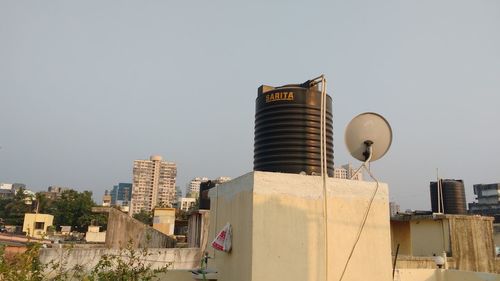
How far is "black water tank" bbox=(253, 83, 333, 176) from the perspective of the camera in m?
7.31

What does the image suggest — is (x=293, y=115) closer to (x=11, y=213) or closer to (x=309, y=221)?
(x=309, y=221)

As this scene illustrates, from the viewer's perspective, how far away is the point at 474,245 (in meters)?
15.0

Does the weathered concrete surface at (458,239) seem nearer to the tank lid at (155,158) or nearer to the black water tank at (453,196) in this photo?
the black water tank at (453,196)

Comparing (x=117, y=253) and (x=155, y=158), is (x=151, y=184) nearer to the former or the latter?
(x=155, y=158)

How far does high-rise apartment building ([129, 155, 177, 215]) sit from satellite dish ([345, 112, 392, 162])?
14895cm

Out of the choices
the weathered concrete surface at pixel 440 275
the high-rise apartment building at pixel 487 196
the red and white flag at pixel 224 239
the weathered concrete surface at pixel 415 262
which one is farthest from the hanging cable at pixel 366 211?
the high-rise apartment building at pixel 487 196

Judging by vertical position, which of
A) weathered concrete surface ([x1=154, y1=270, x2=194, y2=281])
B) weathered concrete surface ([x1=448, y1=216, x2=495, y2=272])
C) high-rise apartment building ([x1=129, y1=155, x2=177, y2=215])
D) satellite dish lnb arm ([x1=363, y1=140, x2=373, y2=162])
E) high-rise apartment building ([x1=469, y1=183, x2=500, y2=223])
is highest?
high-rise apartment building ([x1=129, y1=155, x2=177, y2=215])

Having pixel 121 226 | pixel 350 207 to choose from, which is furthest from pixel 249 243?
pixel 121 226

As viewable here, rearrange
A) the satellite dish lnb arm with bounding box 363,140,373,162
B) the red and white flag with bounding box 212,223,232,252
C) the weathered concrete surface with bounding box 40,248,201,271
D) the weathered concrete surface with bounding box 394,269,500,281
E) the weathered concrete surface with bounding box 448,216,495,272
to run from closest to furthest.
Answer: the red and white flag with bounding box 212,223,232,252 → the satellite dish lnb arm with bounding box 363,140,373,162 → the weathered concrete surface with bounding box 394,269,500,281 → the weathered concrete surface with bounding box 40,248,201,271 → the weathered concrete surface with bounding box 448,216,495,272

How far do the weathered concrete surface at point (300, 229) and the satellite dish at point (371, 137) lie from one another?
0.58 m

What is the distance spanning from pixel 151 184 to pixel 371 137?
159 metres

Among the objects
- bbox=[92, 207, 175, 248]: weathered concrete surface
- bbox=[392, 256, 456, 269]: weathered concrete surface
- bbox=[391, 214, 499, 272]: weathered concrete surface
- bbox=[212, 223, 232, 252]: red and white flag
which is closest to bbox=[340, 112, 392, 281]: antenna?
bbox=[212, 223, 232, 252]: red and white flag

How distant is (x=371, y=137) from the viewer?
675 centimetres

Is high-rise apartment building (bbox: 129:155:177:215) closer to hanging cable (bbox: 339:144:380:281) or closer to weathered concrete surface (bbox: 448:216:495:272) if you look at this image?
weathered concrete surface (bbox: 448:216:495:272)
